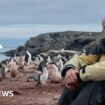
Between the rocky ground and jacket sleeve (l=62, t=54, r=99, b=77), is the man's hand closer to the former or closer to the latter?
jacket sleeve (l=62, t=54, r=99, b=77)

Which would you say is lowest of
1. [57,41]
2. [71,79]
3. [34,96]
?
[57,41]

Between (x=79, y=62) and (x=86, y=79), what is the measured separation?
471 millimetres

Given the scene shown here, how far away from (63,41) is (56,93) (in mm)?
71332

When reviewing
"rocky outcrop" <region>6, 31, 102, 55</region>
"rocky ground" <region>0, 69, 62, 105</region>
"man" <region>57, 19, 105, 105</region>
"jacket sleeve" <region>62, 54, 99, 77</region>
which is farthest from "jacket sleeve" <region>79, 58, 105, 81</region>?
"rocky outcrop" <region>6, 31, 102, 55</region>

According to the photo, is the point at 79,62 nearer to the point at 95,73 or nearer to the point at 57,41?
the point at 95,73

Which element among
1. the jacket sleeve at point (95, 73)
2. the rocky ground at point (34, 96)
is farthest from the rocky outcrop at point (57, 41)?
the jacket sleeve at point (95, 73)

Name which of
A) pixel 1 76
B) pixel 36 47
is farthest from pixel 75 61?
pixel 36 47

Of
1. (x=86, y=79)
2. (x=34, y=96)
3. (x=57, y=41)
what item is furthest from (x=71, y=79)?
(x=57, y=41)

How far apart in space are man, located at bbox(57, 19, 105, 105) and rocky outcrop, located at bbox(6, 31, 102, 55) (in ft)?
217

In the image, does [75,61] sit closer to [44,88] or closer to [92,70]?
[92,70]

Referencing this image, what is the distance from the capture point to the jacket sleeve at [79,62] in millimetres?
4879

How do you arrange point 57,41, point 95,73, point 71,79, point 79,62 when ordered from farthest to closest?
point 57,41, point 79,62, point 71,79, point 95,73

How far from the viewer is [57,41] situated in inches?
3342

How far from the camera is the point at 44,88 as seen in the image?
15.2m
